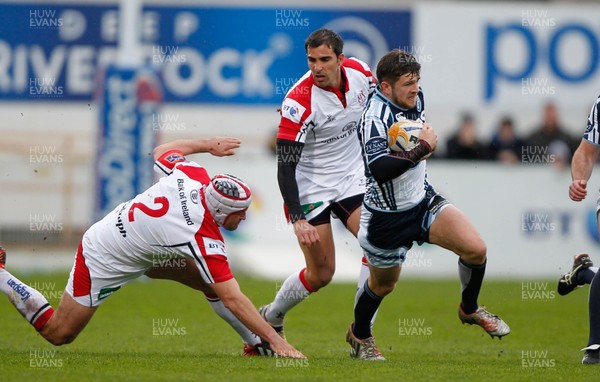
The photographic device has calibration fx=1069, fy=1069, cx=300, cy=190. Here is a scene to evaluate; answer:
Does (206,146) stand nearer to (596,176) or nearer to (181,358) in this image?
(181,358)

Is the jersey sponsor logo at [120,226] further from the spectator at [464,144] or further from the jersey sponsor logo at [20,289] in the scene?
the spectator at [464,144]

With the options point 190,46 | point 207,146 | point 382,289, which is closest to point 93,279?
point 207,146

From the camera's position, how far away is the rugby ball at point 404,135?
331 inches

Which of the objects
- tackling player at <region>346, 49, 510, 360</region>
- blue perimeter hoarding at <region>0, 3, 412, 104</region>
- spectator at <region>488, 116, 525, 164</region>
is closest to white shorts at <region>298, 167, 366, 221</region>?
tackling player at <region>346, 49, 510, 360</region>

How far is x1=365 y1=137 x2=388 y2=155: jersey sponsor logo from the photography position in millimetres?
8398

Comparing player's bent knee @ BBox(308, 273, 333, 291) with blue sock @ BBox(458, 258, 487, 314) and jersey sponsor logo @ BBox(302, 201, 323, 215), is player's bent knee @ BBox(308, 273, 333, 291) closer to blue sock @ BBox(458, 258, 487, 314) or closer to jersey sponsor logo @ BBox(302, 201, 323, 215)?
jersey sponsor logo @ BBox(302, 201, 323, 215)

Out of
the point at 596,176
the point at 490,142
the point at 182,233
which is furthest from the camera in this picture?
the point at 490,142

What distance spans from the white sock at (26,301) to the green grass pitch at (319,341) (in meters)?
0.31

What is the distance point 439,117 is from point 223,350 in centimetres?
1338

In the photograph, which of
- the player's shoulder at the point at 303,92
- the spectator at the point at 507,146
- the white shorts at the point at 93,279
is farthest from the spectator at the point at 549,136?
the white shorts at the point at 93,279

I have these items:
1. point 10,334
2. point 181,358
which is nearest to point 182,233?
point 181,358

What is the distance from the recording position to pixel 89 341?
10289mm

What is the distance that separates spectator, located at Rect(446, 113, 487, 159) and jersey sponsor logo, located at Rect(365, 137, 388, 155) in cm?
1021

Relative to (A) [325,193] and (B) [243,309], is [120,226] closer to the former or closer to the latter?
(B) [243,309]
